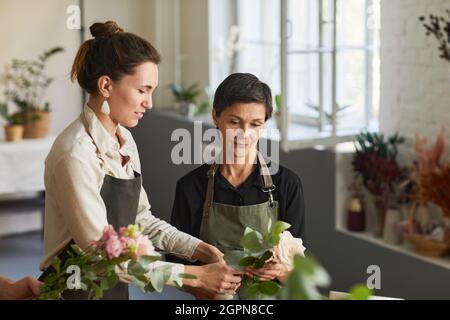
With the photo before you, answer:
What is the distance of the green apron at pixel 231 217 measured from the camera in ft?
4.36

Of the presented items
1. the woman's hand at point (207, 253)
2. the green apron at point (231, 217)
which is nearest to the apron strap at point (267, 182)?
the green apron at point (231, 217)

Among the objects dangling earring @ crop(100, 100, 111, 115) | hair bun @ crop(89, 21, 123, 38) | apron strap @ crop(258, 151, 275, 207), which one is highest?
hair bun @ crop(89, 21, 123, 38)

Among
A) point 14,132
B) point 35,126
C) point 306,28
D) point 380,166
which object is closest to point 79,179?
point 35,126

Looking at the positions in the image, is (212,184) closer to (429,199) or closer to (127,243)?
(127,243)

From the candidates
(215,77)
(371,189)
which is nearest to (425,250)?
(371,189)

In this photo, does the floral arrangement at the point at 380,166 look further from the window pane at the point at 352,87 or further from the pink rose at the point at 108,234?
the pink rose at the point at 108,234

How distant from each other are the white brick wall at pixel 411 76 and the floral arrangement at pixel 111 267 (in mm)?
1724

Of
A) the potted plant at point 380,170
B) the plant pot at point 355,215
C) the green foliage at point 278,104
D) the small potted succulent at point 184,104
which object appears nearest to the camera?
the small potted succulent at point 184,104

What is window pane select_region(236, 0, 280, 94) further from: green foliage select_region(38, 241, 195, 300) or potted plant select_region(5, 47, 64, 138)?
green foliage select_region(38, 241, 195, 300)

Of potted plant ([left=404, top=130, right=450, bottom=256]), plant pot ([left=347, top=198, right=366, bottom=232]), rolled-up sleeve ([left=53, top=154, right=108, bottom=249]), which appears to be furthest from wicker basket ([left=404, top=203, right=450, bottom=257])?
rolled-up sleeve ([left=53, top=154, right=108, bottom=249])

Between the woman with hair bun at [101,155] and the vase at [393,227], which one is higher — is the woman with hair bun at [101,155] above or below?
above

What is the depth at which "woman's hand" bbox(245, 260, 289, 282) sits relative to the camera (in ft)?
3.84

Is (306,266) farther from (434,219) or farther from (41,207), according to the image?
(41,207)

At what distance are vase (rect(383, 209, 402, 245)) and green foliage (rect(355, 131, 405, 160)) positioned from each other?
20 centimetres
